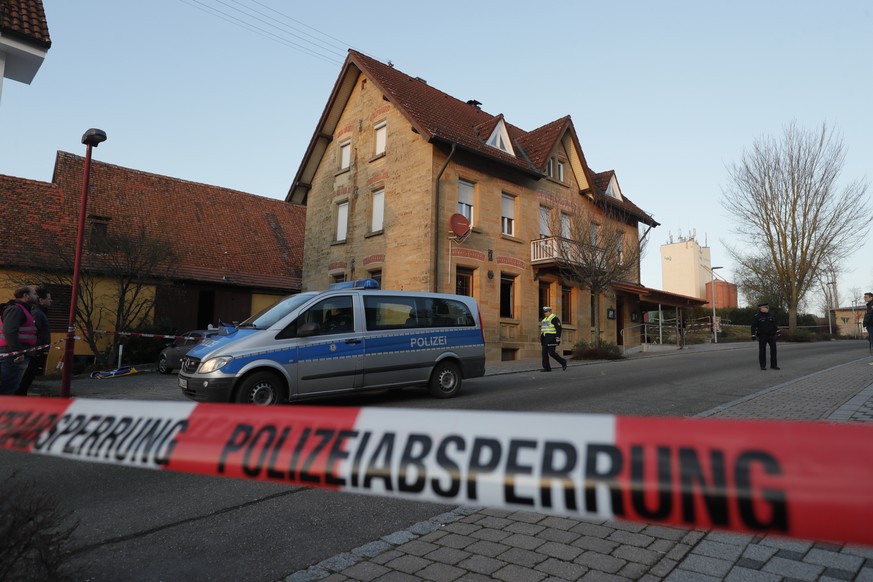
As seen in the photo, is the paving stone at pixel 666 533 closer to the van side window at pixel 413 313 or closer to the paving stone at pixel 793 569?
the paving stone at pixel 793 569

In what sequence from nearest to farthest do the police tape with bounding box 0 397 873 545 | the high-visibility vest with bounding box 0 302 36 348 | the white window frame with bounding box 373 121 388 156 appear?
the police tape with bounding box 0 397 873 545 < the high-visibility vest with bounding box 0 302 36 348 < the white window frame with bounding box 373 121 388 156

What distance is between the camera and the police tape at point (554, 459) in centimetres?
106

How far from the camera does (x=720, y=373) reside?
12.3 m

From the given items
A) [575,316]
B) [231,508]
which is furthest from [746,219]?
[231,508]

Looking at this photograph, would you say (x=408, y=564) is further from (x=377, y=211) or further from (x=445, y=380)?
(x=377, y=211)

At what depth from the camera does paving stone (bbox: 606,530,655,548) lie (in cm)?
314

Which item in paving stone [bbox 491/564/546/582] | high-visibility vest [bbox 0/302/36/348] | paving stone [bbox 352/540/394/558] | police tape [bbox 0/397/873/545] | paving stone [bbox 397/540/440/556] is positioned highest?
high-visibility vest [bbox 0/302/36/348]

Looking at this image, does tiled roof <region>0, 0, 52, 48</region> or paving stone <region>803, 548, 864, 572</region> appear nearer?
paving stone <region>803, 548, 864, 572</region>

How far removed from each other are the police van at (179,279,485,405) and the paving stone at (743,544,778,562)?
232 inches

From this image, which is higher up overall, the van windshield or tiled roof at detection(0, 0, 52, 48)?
tiled roof at detection(0, 0, 52, 48)

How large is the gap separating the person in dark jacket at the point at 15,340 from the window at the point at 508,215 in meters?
15.9

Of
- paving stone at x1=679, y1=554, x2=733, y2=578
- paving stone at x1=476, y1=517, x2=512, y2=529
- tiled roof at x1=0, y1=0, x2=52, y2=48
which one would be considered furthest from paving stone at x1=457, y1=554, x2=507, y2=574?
tiled roof at x1=0, y1=0, x2=52, y2=48

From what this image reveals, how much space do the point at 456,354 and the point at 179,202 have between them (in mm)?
21690

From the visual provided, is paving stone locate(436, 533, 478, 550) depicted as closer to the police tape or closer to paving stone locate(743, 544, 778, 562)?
paving stone locate(743, 544, 778, 562)
